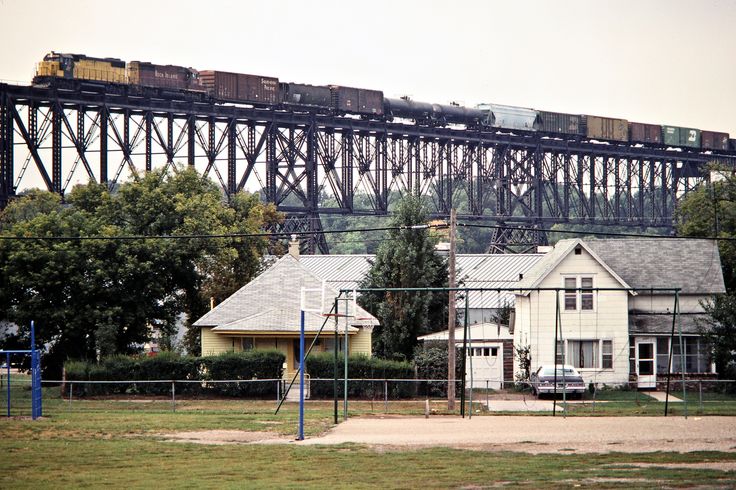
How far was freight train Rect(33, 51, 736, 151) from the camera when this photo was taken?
78062 mm

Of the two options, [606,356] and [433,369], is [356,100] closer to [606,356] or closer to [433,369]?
[606,356]

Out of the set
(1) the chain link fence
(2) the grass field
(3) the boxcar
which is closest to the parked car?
(1) the chain link fence

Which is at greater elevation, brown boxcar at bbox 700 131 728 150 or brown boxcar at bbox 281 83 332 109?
brown boxcar at bbox 700 131 728 150

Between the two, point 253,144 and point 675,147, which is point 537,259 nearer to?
point 253,144

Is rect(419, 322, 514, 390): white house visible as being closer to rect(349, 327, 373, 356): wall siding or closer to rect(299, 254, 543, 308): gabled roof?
rect(349, 327, 373, 356): wall siding

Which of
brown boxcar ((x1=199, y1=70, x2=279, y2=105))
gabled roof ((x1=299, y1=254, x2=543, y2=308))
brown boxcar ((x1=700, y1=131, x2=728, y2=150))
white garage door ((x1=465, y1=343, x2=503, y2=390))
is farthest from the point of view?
brown boxcar ((x1=700, y1=131, x2=728, y2=150))

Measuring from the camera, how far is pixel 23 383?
59.2m

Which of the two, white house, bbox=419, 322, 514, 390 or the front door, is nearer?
the front door

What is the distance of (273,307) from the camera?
52.8 metres

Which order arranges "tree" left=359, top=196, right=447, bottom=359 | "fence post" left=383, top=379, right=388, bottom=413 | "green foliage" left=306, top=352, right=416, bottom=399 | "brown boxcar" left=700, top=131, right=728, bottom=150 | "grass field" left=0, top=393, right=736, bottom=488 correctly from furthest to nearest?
"brown boxcar" left=700, top=131, right=728, bottom=150 < "tree" left=359, top=196, right=447, bottom=359 < "green foliage" left=306, top=352, right=416, bottom=399 < "fence post" left=383, top=379, right=388, bottom=413 < "grass field" left=0, top=393, right=736, bottom=488

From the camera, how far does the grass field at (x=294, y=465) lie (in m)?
22.7

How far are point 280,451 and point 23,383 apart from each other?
34.4 meters

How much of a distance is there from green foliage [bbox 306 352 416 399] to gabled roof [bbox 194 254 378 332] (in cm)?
267

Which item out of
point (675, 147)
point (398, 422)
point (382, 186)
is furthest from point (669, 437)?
point (675, 147)
